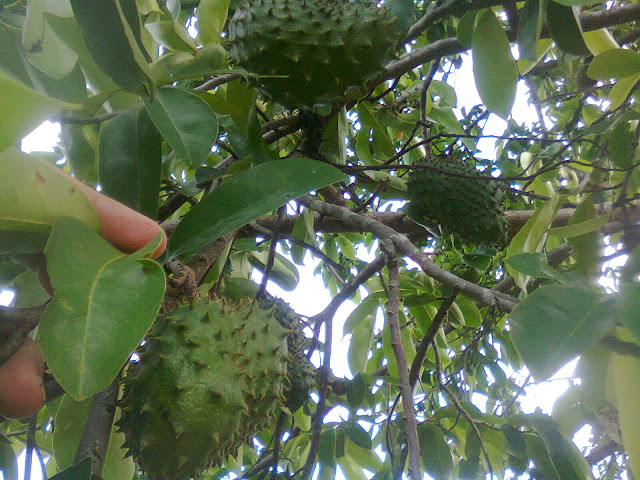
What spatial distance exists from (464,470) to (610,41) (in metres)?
1.05

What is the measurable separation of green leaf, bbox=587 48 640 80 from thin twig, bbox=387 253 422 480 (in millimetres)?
603

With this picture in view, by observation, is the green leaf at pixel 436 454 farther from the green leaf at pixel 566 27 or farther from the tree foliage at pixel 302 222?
the green leaf at pixel 566 27

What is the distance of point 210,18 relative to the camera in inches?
48.3

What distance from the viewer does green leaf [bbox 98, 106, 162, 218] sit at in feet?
3.18

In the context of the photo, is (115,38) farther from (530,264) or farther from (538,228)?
(538,228)

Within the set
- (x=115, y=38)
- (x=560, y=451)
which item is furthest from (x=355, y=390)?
(x=115, y=38)

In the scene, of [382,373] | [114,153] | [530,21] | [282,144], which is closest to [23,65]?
[114,153]

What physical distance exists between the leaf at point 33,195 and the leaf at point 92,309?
0.03m

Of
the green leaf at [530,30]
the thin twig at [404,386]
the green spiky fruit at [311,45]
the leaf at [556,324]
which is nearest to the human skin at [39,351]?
the thin twig at [404,386]

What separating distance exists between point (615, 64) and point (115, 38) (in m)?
0.95

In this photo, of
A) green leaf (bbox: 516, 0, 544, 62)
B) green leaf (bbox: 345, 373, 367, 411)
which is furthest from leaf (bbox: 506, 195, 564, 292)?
green leaf (bbox: 345, 373, 367, 411)

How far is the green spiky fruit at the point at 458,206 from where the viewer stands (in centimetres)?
166

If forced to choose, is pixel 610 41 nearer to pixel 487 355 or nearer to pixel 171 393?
pixel 171 393

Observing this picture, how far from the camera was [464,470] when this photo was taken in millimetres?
1291
